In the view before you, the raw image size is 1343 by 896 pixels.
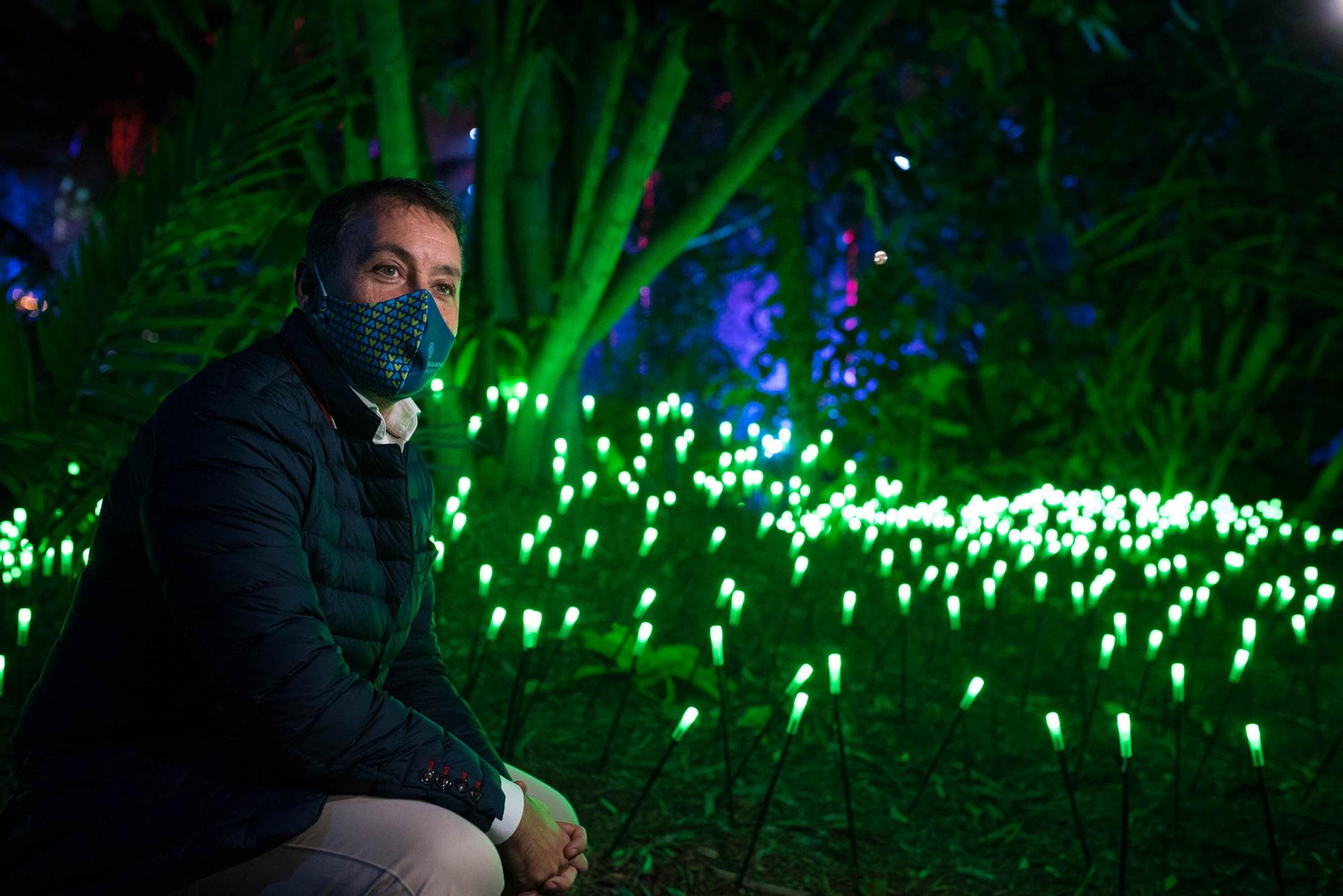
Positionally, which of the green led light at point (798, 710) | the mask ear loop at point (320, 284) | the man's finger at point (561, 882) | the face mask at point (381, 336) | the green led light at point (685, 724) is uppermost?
the mask ear loop at point (320, 284)

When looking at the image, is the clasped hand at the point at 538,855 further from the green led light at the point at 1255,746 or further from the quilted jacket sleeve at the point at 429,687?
the green led light at the point at 1255,746

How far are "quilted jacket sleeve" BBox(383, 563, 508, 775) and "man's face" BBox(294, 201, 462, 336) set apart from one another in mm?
617

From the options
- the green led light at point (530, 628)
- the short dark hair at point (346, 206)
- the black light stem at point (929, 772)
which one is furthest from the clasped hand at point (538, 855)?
the black light stem at point (929, 772)

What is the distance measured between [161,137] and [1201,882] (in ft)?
12.0

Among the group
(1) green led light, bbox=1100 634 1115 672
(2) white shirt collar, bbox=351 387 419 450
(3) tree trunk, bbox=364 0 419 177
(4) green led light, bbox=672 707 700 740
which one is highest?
(3) tree trunk, bbox=364 0 419 177

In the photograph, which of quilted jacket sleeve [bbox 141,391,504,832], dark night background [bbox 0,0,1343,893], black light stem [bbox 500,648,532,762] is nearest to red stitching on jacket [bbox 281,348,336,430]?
quilted jacket sleeve [bbox 141,391,504,832]

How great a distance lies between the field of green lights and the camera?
292cm

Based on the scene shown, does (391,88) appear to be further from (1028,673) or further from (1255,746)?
(1255,746)

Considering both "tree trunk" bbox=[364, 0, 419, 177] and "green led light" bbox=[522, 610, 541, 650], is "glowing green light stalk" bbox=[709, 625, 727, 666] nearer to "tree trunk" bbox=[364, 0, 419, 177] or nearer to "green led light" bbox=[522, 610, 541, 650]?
"green led light" bbox=[522, 610, 541, 650]

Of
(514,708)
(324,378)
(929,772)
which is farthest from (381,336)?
(929,772)

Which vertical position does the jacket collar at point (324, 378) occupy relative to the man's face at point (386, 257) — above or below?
below

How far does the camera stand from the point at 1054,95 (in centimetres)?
649

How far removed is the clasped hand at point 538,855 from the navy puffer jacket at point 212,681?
0.08 metres

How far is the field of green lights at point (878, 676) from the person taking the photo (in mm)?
2922
